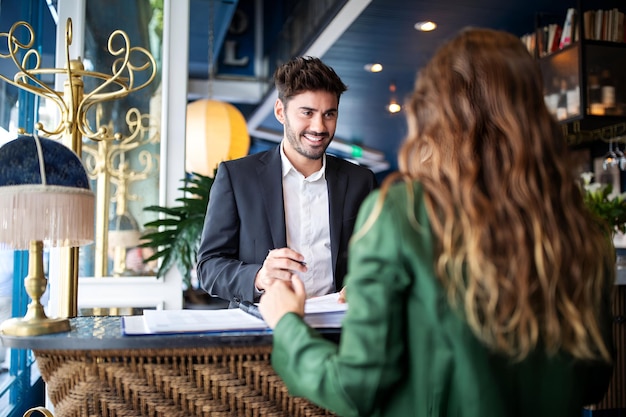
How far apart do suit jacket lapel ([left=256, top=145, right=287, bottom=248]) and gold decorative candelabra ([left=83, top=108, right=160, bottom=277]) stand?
1.50m

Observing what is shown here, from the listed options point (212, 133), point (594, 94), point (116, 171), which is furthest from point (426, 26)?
point (116, 171)

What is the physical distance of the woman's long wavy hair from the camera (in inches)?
35.4

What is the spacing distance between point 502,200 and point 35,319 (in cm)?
94

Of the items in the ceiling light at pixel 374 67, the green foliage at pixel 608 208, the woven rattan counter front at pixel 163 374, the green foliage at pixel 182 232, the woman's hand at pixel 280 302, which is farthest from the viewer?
the ceiling light at pixel 374 67

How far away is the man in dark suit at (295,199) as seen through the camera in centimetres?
202

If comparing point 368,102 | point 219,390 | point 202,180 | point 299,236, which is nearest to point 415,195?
point 219,390

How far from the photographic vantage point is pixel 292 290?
116cm

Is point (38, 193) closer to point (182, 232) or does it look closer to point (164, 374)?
point (164, 374)

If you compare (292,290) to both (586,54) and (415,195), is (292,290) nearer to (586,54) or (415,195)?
(415,195)

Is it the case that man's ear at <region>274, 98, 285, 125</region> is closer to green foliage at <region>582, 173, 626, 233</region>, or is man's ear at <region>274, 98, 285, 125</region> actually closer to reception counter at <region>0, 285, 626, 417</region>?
reception counter at <region>0, 285, 626, 417</region>

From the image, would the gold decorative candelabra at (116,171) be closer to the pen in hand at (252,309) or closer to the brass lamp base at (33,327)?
the pen in hand at (252,309)

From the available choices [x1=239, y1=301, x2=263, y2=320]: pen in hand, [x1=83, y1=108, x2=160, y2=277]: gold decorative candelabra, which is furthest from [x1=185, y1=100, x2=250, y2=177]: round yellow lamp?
[x1=239, y1=301, x2=263, y2=320]: pen in hand

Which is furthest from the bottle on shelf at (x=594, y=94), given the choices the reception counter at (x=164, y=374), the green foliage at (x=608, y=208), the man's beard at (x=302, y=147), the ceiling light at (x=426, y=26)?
the reception counter at (x=164, y=374)

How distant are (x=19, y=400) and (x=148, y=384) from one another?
219cm
